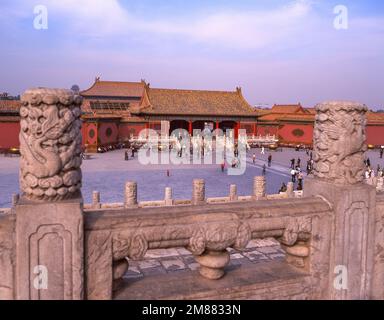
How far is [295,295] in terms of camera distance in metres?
3.30

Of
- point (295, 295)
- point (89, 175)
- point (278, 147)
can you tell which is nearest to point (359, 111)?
point (295, 295)

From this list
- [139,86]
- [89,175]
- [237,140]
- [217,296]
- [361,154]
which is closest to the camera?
[217,296]

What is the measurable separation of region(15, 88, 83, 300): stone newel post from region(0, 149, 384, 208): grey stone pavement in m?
12.6

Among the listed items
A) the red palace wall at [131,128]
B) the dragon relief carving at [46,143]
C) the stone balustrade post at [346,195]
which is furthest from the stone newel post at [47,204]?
the red palace wall at [131,128]

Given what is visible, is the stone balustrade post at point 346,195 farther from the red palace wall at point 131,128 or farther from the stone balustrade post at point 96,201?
the red palace wall at point 131,128

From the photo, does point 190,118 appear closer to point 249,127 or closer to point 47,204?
point 249,127

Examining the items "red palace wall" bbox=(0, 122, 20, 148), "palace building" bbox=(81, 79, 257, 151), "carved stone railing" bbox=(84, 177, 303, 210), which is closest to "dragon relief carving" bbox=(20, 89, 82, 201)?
Answer: "carved stone railing" bbox=(84, 177, 303, 210)

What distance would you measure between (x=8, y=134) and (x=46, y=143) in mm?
30081

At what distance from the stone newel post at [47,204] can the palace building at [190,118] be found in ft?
99.6

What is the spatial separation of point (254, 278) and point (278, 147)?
3887cm

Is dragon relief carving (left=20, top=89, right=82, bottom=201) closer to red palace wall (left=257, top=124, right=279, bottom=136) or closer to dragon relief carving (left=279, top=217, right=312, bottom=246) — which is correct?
Answer: dragon relief carving (left=279, top=217, right=312, bottom=246)

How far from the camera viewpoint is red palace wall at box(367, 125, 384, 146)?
126ft

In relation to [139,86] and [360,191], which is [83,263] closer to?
[360,191]

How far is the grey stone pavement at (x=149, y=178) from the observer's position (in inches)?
662
